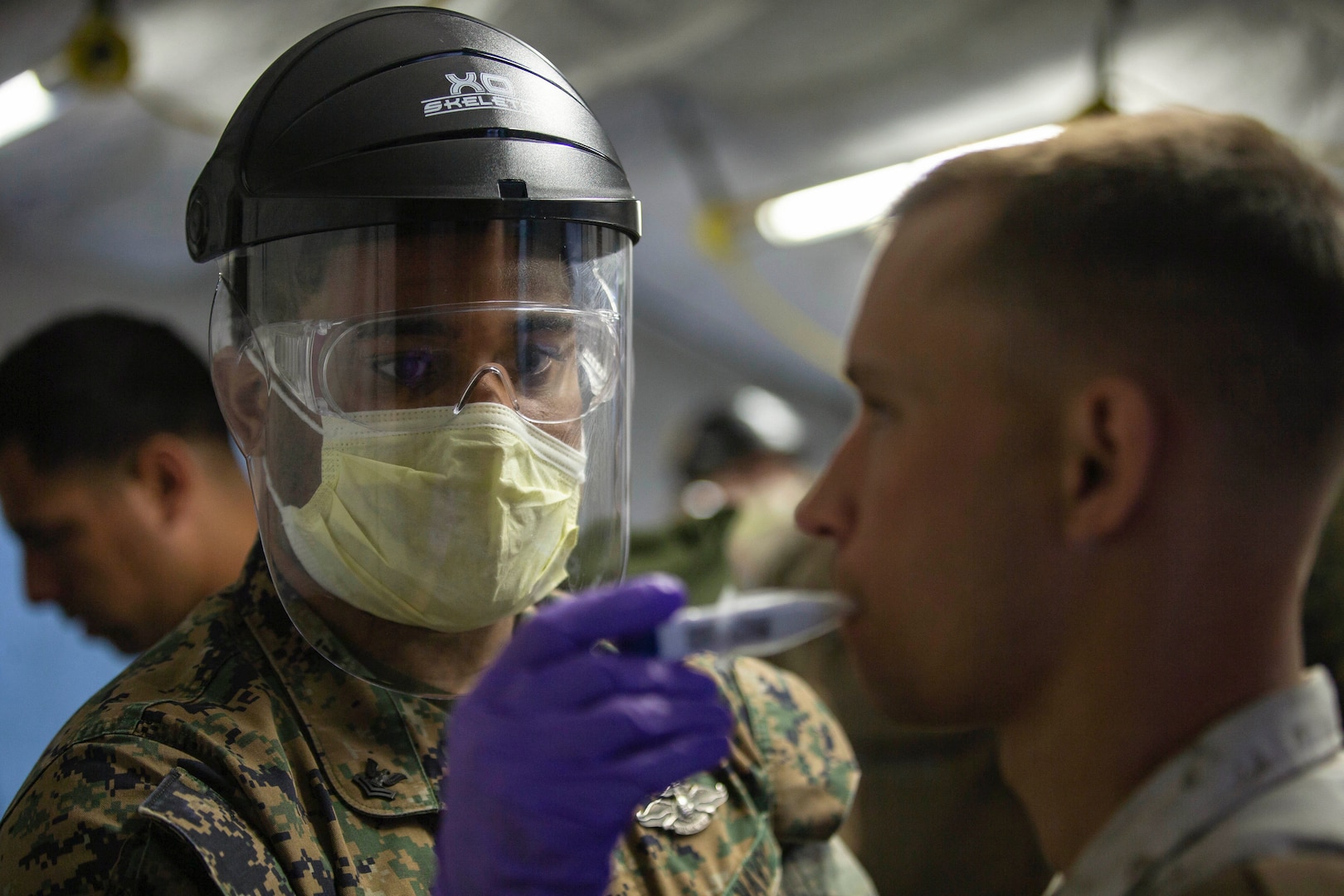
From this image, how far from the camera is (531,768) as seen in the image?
1.00 m

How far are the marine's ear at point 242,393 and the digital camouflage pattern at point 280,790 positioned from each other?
0.54 ft

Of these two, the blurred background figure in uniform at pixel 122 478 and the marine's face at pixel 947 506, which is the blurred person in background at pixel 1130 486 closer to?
the marine's face at pixel 947 506

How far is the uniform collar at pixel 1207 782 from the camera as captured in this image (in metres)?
0.85

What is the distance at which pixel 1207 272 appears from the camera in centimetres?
88

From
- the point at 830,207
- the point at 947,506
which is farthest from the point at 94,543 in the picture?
the point at 830,207

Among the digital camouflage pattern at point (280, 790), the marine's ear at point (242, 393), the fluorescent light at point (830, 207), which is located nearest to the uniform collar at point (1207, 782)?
the digital camouflage pattern at point (280, 790)

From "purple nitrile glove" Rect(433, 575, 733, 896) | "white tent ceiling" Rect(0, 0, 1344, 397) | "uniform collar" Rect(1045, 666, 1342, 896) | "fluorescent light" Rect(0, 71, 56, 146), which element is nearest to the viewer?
"uniform collar" Rect(1045, 666, 1342, 896)

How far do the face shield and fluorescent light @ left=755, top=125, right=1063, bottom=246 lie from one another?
380 cm

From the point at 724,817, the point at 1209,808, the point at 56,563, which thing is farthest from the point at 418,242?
the point at 56,563

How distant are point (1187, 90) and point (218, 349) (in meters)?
3.94

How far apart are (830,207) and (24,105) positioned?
3391 millimetres

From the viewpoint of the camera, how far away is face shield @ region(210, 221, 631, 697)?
4.07 feet

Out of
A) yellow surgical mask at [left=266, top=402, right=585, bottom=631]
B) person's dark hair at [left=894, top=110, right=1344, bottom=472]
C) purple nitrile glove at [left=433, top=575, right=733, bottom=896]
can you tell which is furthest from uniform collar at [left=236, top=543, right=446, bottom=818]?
person's dark hair at [left=894, top=110, right=1344, bottom=472]

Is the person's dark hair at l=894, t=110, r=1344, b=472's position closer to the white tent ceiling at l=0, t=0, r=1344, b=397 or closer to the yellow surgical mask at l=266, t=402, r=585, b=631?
the yellow surgical mask at l=266, t=402, r=585, b=631
